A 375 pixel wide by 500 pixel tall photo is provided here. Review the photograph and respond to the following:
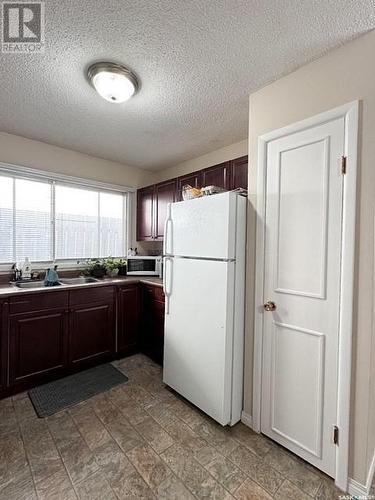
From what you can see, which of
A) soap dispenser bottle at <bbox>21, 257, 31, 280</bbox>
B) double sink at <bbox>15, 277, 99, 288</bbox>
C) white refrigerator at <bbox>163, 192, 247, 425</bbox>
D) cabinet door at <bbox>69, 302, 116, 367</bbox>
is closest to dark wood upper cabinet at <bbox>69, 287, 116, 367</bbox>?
cabinet door at <bbox>69, 302, 116, 367</bbox>

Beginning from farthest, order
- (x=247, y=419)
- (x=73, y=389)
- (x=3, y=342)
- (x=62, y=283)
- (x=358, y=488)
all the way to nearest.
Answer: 1. (x=62, y=283)
2. (x=73, y=389)
3. (x=3, y=342)
4. (x=247, y=419)
5. (x=358, y=488)

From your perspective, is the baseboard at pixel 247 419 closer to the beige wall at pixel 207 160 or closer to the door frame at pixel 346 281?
the door frame at pixel 346 281

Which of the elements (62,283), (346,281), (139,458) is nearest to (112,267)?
(62,283)

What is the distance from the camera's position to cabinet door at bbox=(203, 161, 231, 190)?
2531mm

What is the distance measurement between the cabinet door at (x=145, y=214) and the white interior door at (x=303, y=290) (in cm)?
207

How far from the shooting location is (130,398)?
215 centimetres

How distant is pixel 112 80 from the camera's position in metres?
1.66

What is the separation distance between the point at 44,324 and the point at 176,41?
253 cm

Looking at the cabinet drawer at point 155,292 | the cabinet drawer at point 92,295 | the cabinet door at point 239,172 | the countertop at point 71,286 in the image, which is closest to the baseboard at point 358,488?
the cabinet drawer at point 155,292

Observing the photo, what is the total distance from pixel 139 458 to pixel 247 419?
0.82 m

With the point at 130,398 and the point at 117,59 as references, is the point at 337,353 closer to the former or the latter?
the point at 130,398

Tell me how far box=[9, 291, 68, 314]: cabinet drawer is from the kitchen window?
0.79 m

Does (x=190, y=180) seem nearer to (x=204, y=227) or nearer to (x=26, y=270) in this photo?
(x=204, y=227)

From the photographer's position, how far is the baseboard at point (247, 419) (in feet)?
5.94
